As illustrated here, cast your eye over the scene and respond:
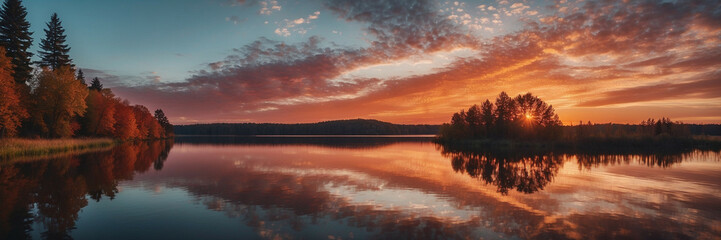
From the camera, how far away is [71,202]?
1388cm

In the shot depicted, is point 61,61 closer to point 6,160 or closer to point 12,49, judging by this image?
point 12,49

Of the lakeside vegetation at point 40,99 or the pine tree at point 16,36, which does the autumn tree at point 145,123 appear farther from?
the pine tree at point 16,36

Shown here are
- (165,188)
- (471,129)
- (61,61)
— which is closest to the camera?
(165,188)

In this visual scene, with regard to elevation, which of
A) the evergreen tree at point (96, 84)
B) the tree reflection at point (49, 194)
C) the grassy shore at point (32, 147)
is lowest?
the tree reflection at point (49, 194)

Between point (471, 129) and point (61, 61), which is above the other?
point (61, 61)

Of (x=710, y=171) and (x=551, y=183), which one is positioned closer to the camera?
(x=551, y=183)

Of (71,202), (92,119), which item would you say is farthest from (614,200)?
(92,119)

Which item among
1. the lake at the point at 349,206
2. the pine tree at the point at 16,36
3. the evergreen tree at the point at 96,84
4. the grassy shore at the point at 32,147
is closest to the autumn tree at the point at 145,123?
the evergreen tree at the point at 96,84

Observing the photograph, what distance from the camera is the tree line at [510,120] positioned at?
230 ft

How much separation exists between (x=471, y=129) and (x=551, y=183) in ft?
238

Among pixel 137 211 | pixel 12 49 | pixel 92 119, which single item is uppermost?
pixel 12 49

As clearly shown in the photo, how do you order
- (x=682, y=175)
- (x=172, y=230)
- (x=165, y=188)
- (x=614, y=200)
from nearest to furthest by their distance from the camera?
(x=172, y=230) → (x=614, y=200) → (x=165, y=188) → (x=682, y=175)

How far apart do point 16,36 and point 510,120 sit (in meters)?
90.5

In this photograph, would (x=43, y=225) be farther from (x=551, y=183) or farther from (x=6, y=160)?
(x=6, y=160)
